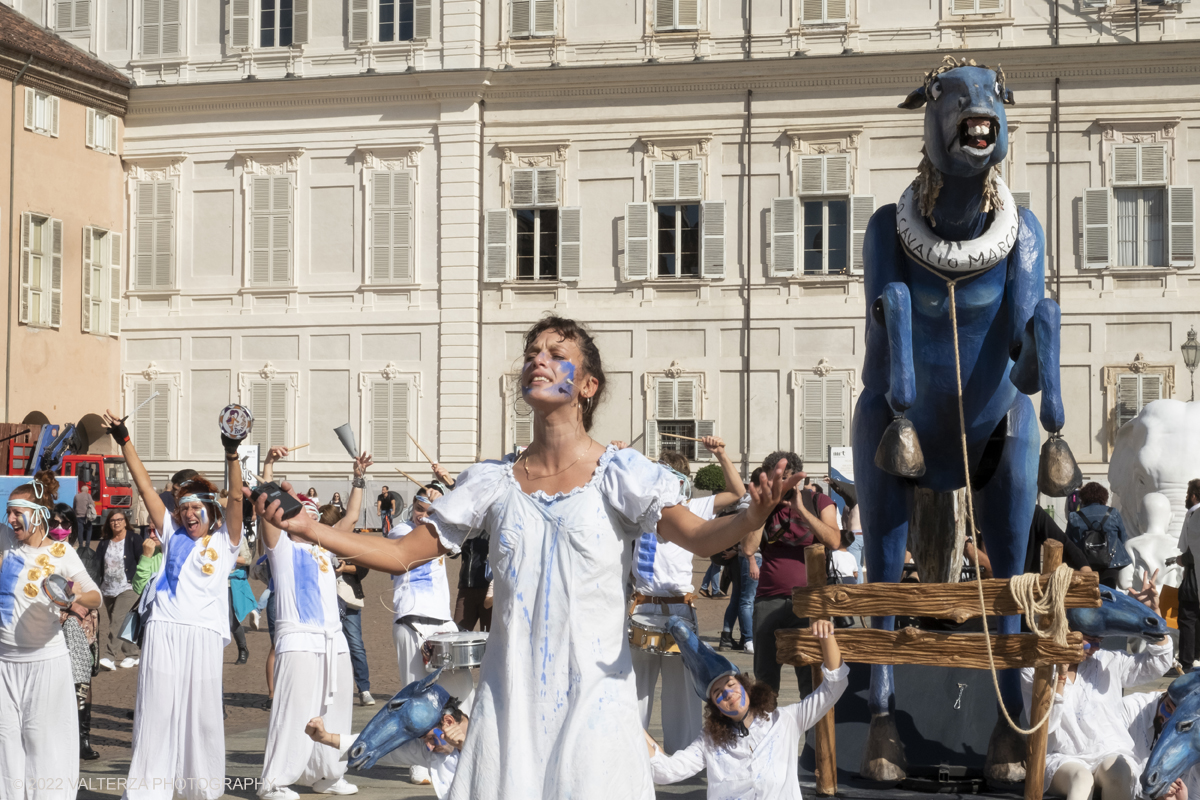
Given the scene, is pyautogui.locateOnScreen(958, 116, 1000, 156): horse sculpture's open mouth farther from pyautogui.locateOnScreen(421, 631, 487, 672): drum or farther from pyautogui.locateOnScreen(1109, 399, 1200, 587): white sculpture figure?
pyautogui.locateOnScreen(1109, 399, 1200, 587): white sculpture figure

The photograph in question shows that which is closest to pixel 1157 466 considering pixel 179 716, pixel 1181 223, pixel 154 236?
pixel 179 716

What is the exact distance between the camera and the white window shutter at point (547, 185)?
1132 inches

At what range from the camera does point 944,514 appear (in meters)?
6.38

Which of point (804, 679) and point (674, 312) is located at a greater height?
point (674, 312)

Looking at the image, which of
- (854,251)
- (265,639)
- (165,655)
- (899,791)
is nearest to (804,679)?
(899,791)

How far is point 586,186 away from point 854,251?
512cm

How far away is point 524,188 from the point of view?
28.9 m

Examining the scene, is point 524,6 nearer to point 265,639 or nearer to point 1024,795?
point 265,639

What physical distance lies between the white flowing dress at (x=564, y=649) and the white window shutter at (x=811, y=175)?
79.4 ft

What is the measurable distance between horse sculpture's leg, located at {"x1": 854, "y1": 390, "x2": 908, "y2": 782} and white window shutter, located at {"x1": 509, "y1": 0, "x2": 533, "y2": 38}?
23460 millimetres

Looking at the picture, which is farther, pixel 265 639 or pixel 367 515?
pixel 367 515

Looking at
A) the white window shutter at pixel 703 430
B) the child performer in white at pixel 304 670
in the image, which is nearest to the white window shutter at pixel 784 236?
the white window shutter at pixel 703 430

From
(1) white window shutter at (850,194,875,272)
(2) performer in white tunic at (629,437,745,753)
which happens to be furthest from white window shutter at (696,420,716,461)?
(2) performer in white tunic at (629,437,745,753)

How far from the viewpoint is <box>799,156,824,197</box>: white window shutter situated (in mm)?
27719
